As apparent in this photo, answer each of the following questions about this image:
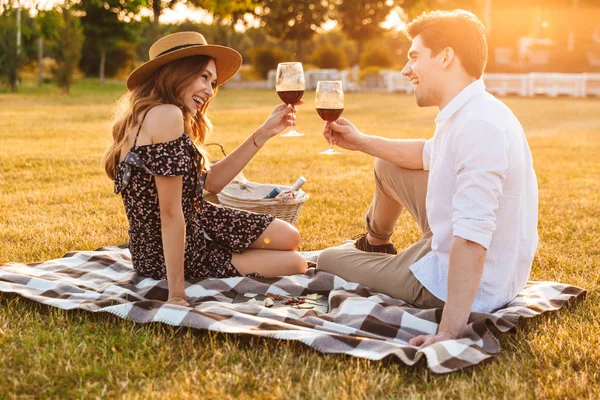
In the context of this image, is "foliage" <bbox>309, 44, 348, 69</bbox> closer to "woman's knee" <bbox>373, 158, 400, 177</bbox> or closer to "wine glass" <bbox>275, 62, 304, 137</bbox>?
"woman's knee" <bbox>373, 158, 400, 177</bbox>

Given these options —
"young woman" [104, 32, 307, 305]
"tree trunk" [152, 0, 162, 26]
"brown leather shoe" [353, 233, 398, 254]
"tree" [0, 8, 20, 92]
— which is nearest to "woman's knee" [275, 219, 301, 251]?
"young woman" [104, 32, 307, 305]

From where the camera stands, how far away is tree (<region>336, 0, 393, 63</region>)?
145 feet

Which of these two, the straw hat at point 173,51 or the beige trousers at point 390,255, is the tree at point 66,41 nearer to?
the straw hat at point 173,51

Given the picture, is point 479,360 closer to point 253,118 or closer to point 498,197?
point 498,197

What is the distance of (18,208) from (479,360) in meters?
5.15

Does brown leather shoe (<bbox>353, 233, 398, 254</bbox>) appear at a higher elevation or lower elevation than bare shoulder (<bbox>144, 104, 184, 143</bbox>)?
lower

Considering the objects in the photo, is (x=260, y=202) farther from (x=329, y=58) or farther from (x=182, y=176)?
(x=329, y=58)

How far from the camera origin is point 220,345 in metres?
3.40

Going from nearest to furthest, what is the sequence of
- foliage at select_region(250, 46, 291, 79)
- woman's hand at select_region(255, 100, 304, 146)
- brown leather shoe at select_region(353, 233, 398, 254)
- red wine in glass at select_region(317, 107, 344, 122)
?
red wine in glass at select_region(317, 107, 344, 122) → woman's hand at select_region(255, 100, 304, 146) → brown leather shoe at select_region(353, 233, 398, 254) → foliage at select_region(250, 46, 291, 79)

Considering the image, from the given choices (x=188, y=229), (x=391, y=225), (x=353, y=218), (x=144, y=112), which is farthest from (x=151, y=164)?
(x=353, y=218)

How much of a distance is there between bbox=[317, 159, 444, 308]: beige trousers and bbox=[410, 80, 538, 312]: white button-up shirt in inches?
5.0

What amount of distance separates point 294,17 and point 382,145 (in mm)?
41296

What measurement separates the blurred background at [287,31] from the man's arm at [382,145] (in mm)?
19933

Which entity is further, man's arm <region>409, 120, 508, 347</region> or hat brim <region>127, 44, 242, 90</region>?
hat brim <region>127, 44, 242, 90</region>
